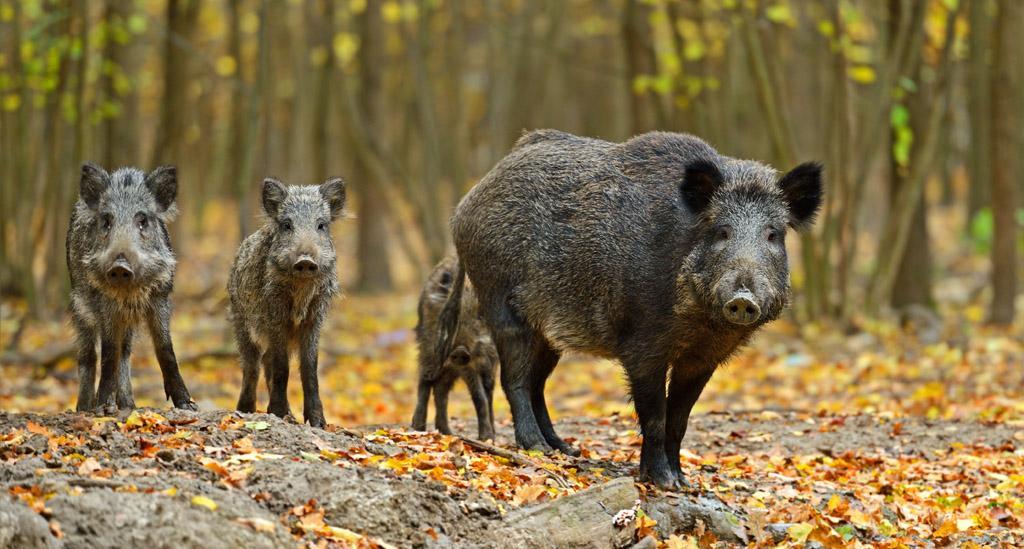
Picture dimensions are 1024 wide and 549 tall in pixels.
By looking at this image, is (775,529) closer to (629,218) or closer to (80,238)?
(629,218)

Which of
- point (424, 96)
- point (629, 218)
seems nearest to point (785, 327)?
point (424, 96)

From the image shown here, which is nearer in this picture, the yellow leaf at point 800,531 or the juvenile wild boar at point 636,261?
the yellow leaf at point 800,531

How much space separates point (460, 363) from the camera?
31.1 feet

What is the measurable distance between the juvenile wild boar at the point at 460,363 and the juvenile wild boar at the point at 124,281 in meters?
2.18

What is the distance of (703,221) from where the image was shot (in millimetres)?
7293

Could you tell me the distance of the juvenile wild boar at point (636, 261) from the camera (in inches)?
281

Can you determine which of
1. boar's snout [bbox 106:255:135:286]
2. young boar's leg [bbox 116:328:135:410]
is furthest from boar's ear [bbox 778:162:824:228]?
young boar's leg [bbox 116:328:135:410]

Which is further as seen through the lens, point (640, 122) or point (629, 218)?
point (640, 122)

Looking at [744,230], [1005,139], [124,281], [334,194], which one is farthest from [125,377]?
[1005,139]

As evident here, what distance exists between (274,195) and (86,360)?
5.02 feet

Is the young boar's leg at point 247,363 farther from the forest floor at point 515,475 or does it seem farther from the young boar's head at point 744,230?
the young boar's head at point 744,230

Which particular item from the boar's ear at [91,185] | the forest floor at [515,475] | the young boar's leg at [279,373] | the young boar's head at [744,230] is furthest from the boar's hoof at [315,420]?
the young boar's head at [744,230]

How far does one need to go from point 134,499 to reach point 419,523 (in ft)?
4.31

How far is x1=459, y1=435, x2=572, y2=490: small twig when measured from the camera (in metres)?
6.87
